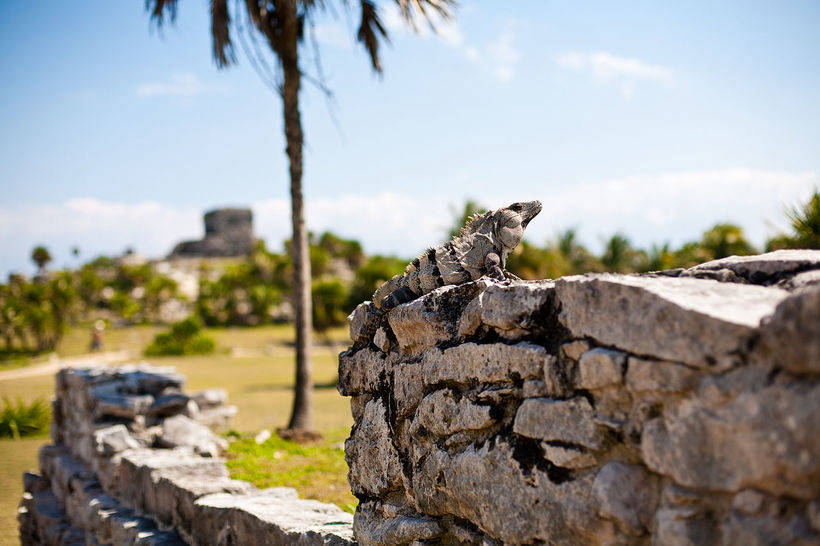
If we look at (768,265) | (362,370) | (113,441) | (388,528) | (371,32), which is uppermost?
(371,32)

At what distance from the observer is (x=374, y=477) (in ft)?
11.1

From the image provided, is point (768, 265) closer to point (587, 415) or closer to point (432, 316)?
point (587, 415)

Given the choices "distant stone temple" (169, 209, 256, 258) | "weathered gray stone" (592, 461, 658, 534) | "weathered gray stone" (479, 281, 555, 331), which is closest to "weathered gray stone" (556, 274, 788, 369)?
"weathered gray stone" (479, 281, 555, 331)

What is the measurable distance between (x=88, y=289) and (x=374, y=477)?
41.2m

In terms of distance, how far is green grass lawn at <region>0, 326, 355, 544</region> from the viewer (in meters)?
6.22

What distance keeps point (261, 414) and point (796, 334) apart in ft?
33.9

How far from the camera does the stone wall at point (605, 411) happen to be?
170 centimetres

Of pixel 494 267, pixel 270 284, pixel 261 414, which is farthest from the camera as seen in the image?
pixel 270 284

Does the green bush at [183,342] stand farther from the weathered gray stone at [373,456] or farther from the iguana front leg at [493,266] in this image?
the iguana front leg at [493,266]

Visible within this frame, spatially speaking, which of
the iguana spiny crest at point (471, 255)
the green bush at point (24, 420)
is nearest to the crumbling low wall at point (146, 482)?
the iguana spiny crest at point (471, 255)

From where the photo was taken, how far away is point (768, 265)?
2398 millimetres

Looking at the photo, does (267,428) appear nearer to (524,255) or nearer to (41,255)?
(524,255)

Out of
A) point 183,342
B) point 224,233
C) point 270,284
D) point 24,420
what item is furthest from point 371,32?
point 224,233

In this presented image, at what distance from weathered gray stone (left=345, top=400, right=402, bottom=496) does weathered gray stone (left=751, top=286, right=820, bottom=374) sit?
205cm
